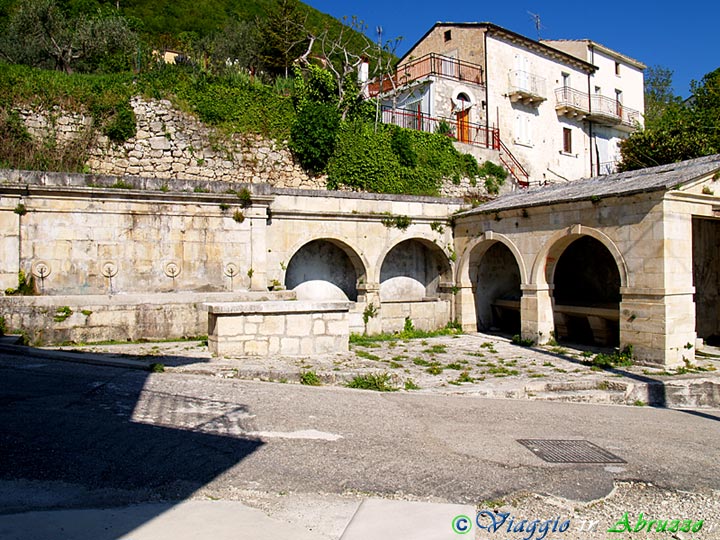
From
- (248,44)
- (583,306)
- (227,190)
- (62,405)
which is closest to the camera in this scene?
(62,405)

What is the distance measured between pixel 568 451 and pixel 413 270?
11887mm

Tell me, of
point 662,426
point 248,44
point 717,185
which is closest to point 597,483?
point 662,426

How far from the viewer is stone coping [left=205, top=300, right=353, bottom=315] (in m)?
10.3

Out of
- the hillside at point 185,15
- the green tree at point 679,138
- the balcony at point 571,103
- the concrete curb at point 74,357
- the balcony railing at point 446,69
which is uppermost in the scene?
the hillside at point 185,15

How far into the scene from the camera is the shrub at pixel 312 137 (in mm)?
19000

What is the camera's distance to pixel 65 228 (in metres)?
12.0

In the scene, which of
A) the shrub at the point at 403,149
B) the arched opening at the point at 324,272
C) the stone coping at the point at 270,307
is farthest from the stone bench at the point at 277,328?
the shrub at the point at 403,149

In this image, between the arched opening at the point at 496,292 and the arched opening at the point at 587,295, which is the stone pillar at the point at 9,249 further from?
the arched opening at the point at 587,295

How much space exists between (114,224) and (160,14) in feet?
130

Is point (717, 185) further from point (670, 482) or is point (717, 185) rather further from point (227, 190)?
point (227, 190)

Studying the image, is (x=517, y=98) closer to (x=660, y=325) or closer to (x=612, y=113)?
(x=612, y=113)

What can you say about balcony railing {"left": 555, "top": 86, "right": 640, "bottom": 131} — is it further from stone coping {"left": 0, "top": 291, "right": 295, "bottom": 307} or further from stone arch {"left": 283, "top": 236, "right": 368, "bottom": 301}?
stone coping {"left": 0, "top": 291, "right": 295, "bottom": 307}

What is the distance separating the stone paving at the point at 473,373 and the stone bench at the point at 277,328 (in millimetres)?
331

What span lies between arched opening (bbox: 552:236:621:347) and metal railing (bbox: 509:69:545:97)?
13519 millimetres
